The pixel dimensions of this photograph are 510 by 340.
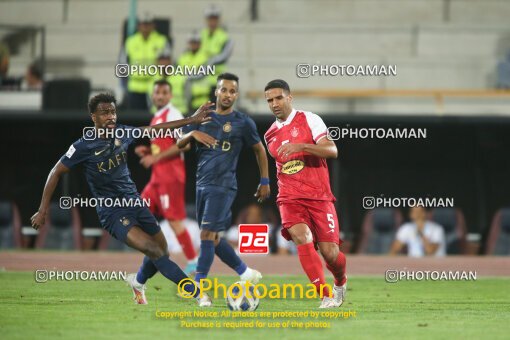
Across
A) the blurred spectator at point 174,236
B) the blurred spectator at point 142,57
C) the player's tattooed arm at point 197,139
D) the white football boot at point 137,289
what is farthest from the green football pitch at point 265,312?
the blurred spectator at point 142,57

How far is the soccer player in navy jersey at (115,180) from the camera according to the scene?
10.0 meters

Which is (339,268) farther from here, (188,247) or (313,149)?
(188,247)

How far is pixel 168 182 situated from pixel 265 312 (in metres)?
4.50

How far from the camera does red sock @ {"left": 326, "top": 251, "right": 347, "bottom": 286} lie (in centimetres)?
1011

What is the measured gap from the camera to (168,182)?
46.2 ft

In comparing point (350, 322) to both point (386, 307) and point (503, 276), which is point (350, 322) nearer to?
point (386, 307)

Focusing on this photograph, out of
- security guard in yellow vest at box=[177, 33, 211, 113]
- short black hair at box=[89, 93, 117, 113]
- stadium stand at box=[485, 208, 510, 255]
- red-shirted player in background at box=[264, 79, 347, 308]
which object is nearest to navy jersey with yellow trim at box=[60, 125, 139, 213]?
short black hair at box=[89, 93, 117, 113]

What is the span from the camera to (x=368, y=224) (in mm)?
19922

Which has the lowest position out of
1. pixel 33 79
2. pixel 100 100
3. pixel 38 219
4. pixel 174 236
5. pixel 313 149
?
pixel 174 236

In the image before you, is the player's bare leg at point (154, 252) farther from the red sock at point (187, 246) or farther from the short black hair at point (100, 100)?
the red sock at point (187, 246)

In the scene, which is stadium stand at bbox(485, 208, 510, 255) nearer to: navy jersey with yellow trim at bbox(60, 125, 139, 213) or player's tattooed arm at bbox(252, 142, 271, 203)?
player's tattooed arm at bbox(252, 142, 271, 203)

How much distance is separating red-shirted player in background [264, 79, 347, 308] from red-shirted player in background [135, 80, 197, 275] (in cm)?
357

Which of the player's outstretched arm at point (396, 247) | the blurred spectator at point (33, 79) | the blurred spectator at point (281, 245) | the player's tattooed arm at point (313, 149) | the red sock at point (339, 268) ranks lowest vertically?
the blurred spectator at point (281, 245)

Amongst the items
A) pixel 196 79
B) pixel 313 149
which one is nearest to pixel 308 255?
pixel 313 149
